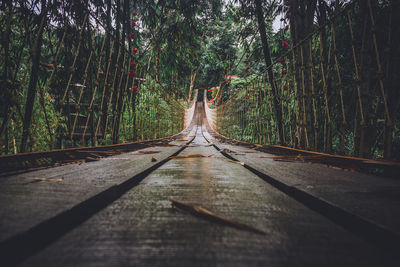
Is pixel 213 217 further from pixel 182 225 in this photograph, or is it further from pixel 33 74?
pixel 33 74

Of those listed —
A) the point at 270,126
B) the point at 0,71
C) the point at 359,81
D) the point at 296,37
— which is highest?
the point at 296,37

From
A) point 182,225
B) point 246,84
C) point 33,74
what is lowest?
point 182,225

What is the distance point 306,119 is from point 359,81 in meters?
0.57

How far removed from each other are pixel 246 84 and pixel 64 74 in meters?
2.30

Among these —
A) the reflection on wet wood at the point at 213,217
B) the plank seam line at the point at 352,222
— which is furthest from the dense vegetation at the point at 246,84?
the reflection on wet wood at the point at 213,217

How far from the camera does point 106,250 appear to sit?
9.4 inches

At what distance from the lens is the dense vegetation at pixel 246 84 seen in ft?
3.45

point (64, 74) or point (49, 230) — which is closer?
point (49, 230)

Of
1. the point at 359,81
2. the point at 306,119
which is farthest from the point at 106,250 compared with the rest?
the point at 306,119

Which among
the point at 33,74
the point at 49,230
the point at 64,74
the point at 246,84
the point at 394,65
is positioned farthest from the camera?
the point at 246,84

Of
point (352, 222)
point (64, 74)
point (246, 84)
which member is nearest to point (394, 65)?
point (352, 222)

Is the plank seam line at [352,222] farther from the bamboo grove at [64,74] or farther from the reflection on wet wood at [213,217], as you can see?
the bamboo grove at [64,74]

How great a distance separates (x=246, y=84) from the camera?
2859 mm

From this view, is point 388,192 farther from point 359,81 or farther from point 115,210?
point 359,81
